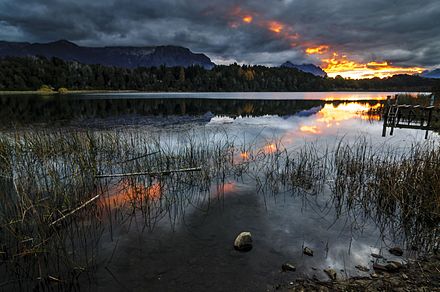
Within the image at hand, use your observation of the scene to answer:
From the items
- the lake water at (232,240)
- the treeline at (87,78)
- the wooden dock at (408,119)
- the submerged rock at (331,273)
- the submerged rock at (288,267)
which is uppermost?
the treeline at (87,78)

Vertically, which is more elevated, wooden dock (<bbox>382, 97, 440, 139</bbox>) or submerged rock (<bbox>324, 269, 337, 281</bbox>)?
wooden dock (<bbox>382, 97, 440, 139</bbox>)

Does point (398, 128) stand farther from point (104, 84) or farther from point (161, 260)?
point (104, 84)

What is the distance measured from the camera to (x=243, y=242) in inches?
289

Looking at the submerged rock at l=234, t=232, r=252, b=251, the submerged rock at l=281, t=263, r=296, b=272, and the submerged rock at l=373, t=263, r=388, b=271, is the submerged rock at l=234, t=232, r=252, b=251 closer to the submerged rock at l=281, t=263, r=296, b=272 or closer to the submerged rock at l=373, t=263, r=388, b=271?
the submerged rock at l=281, t=263, r=296, b=272

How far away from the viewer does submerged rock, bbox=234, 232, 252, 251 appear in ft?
23.9

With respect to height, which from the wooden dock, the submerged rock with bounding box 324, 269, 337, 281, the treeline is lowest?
the submerged rock with bounding box 324, 269, 337, 281

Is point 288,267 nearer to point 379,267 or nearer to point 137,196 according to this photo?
point 379,267

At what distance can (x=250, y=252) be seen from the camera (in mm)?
7184

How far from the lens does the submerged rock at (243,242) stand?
7.29 meters

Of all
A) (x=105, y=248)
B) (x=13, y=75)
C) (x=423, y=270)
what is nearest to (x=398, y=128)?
(x=423, y=270)

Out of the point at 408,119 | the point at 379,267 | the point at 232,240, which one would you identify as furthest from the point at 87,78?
the point at 379,267

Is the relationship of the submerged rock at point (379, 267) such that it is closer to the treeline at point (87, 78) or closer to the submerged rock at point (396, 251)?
the submerged rock at point (396, 251)

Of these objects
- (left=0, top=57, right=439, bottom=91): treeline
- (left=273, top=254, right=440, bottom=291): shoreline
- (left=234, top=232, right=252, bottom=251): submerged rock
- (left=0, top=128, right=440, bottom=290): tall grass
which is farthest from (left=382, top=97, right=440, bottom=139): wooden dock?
(left=0, top=57, right=439, bottom=91): treeline

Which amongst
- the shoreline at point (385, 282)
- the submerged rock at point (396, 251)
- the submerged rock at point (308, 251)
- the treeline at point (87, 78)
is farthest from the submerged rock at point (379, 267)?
the treeline at point (87, 78)
